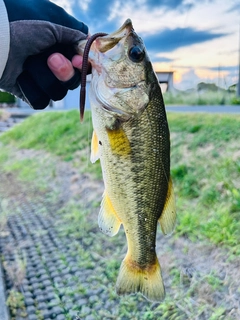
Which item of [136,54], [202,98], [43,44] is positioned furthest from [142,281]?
[202,98]

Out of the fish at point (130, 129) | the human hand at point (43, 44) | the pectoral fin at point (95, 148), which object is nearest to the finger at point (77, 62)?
the human hand at point (43, 44)

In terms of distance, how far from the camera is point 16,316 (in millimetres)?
2312

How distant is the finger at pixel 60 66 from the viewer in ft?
4.46

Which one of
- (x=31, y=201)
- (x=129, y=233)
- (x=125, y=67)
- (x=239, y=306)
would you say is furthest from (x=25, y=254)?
(x=125, y=67)

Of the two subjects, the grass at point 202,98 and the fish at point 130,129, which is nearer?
the fish at point 130,129

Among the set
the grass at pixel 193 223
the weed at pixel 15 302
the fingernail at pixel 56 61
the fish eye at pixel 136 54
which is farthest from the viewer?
the weed at pixel 15 302

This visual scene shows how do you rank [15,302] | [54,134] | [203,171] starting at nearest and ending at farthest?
[15,302] < [203,171] < [54,134]

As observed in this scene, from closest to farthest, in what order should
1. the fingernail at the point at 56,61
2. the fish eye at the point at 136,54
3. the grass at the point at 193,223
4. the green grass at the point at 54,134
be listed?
the fish eye at the point at 136,54, the fingernail at the point at 56,61, the grass at the point at 193,223, the green grass at the point at 54,134

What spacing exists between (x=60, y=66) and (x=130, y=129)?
31 cm

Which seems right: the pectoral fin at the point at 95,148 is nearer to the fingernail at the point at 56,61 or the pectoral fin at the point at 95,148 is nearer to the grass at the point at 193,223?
Answer: the fingernail at the point at 56,61

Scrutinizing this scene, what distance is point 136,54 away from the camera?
1.25 metres

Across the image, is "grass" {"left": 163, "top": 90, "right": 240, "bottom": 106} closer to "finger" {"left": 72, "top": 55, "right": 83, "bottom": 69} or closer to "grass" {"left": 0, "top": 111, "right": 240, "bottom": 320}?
"grass" {"left": 0, "top": 111, "right": 240, "bottom": 320}

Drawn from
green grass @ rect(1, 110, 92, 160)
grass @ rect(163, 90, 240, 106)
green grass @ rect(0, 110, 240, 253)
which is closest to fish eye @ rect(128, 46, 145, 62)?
green grass @ rect(0, 110, 240, 253)

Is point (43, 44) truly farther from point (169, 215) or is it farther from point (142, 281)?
point (142, 281)
